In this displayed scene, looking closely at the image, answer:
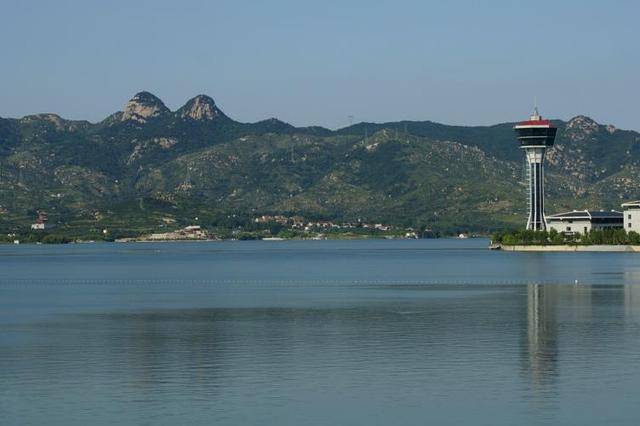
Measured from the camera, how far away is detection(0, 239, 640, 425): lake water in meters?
A: 56.1

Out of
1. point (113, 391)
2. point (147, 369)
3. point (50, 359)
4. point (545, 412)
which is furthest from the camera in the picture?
point (50, 359)

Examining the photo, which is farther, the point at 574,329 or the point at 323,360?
the point at 574,329

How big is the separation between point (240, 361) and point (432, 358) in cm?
1131

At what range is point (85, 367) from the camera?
234 ft

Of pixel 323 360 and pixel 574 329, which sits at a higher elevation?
pixel 574 329

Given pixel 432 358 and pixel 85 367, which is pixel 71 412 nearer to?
pixel 85 367

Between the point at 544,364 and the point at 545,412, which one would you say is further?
the point at 544,364

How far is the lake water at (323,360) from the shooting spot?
2208 inches

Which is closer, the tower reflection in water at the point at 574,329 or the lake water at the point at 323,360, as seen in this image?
the lake water at the point at 323,360

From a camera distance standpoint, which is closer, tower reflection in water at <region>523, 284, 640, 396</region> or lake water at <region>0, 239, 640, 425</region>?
lake water at <region>0, 239, 640, 425</region>

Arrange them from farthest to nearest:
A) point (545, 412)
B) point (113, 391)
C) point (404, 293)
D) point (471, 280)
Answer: point (471, 280) < point (404, 293) < point (113, 391) < point (545, 412)

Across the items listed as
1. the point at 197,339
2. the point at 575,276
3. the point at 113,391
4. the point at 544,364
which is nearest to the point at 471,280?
the point at 575,276

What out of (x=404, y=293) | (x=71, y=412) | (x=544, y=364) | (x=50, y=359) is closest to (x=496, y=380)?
(x=544, y=364)

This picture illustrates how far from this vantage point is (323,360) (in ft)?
243
